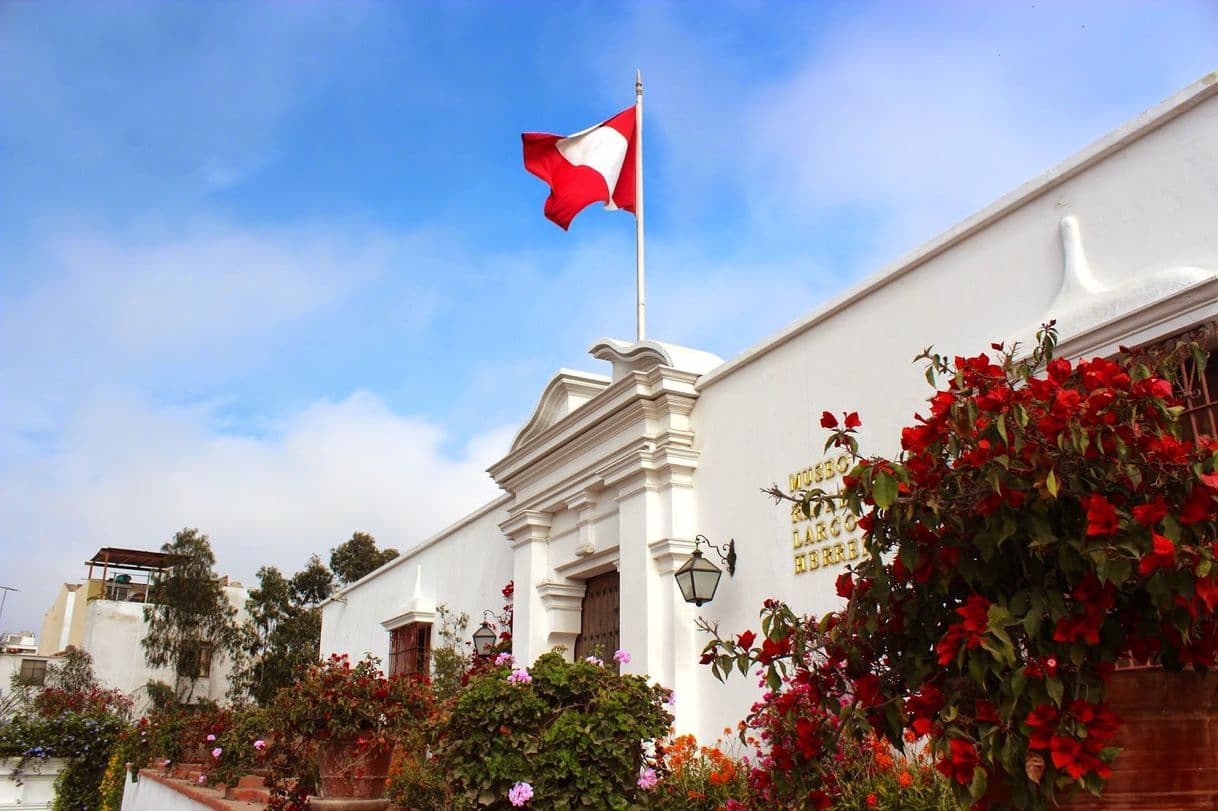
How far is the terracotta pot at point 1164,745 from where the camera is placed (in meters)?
2.13

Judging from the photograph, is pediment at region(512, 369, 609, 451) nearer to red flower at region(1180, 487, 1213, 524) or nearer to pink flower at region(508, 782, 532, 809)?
pink flower at region(508, 782, 532, 809)

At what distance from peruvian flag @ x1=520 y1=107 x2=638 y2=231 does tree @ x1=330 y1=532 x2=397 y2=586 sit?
67.1ft

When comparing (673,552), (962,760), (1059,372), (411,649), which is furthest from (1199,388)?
(411,649)

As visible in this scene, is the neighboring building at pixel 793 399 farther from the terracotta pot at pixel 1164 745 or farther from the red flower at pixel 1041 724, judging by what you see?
the red flower at pixel 1041 724

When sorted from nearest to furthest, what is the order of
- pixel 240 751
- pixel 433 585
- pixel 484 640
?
pixel 240 751 → pixel 484 640 → pixel 433 585

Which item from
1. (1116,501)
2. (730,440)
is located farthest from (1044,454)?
(730,440)

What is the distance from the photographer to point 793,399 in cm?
664

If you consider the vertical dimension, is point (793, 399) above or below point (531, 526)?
above

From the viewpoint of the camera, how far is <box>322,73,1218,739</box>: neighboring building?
4.51 meters

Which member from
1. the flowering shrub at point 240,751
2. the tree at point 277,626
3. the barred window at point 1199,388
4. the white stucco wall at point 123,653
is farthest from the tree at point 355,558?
the barred window at point 1199,388

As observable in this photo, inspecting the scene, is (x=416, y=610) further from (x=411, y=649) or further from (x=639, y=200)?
(x=639, y=200)

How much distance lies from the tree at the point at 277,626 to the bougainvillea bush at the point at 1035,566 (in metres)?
24.9

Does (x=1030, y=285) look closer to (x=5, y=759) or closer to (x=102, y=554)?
(x=5, y=759)

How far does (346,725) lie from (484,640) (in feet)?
13.4
